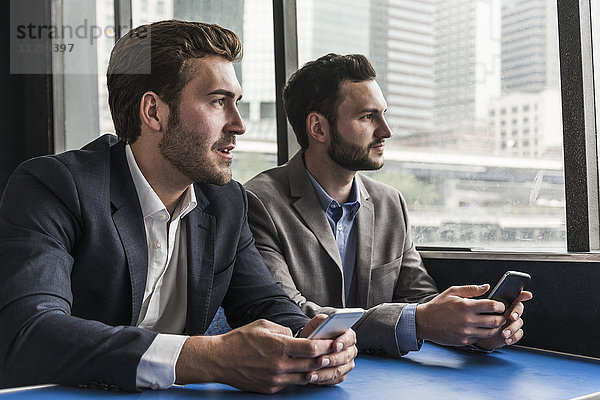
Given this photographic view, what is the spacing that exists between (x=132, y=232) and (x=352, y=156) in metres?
1.02

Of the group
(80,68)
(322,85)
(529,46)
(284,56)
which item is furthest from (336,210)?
(80,68)

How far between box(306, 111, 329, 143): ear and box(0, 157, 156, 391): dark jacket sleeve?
3.76 feet

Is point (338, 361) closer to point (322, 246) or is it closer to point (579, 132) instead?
point (322, 246)

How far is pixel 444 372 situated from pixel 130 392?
2.36 feet

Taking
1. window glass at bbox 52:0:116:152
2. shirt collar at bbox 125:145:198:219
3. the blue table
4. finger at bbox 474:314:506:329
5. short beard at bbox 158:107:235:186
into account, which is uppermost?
window glass at bbox 52:0:116:152

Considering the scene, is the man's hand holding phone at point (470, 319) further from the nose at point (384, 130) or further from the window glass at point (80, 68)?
the window glass at point (80, 68)

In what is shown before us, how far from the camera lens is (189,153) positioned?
1995 mm

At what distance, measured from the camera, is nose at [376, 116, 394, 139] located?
8.40 feet

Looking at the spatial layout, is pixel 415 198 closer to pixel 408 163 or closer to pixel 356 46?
pixel 408 163

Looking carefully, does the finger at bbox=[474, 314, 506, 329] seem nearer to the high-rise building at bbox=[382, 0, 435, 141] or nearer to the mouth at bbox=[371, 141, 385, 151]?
the mouth at bbox=[371, 141, 385, 151]

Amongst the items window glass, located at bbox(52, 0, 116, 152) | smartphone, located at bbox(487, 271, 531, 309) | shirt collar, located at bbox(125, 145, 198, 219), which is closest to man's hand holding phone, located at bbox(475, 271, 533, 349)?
smartphone, located at bbox(487, 271, 531, 309)

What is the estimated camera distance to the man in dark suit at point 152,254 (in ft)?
4.32

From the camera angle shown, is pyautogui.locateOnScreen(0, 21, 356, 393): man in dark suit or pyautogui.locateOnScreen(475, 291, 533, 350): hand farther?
pyautogui.locateOnScreen(475, 291, 533, 350): hand

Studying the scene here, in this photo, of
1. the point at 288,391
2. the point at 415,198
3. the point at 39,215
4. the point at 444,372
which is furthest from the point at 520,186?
the point at 39,215
